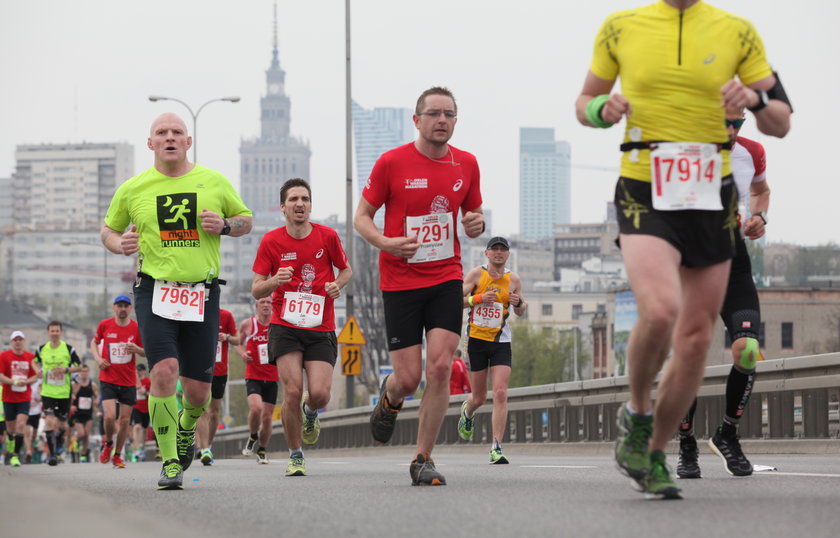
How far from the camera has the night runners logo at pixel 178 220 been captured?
1009cm

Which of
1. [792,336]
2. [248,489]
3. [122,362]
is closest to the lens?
[248,489]

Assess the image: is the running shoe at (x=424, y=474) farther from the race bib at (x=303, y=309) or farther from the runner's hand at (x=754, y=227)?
the race bib at (x=303, y=309)

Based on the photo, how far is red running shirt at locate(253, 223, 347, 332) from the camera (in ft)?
43.4

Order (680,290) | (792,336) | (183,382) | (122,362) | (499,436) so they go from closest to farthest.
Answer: (680,290), (183,382), (499,436), (122,362), (792,336)

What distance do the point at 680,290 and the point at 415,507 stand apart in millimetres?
1543

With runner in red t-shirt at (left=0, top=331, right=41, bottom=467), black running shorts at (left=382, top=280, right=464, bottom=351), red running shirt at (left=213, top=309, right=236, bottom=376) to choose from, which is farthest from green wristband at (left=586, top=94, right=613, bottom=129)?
runner in red t-shirt at (left=0, top=331, right=41, bottom=467)

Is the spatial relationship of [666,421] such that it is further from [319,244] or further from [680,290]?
[319,244]

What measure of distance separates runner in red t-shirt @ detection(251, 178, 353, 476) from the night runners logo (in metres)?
2.83

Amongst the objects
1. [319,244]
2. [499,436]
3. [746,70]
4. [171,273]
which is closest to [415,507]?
[746,70]

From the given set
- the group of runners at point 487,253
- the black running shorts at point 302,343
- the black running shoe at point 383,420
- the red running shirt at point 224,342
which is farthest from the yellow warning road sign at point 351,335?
the black running shoe at point 383,420

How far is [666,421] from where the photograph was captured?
24.3 feet

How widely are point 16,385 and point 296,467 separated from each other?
1340 cm

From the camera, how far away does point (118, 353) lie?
2084cm

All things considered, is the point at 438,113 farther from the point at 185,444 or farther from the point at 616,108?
the point at 185,444
